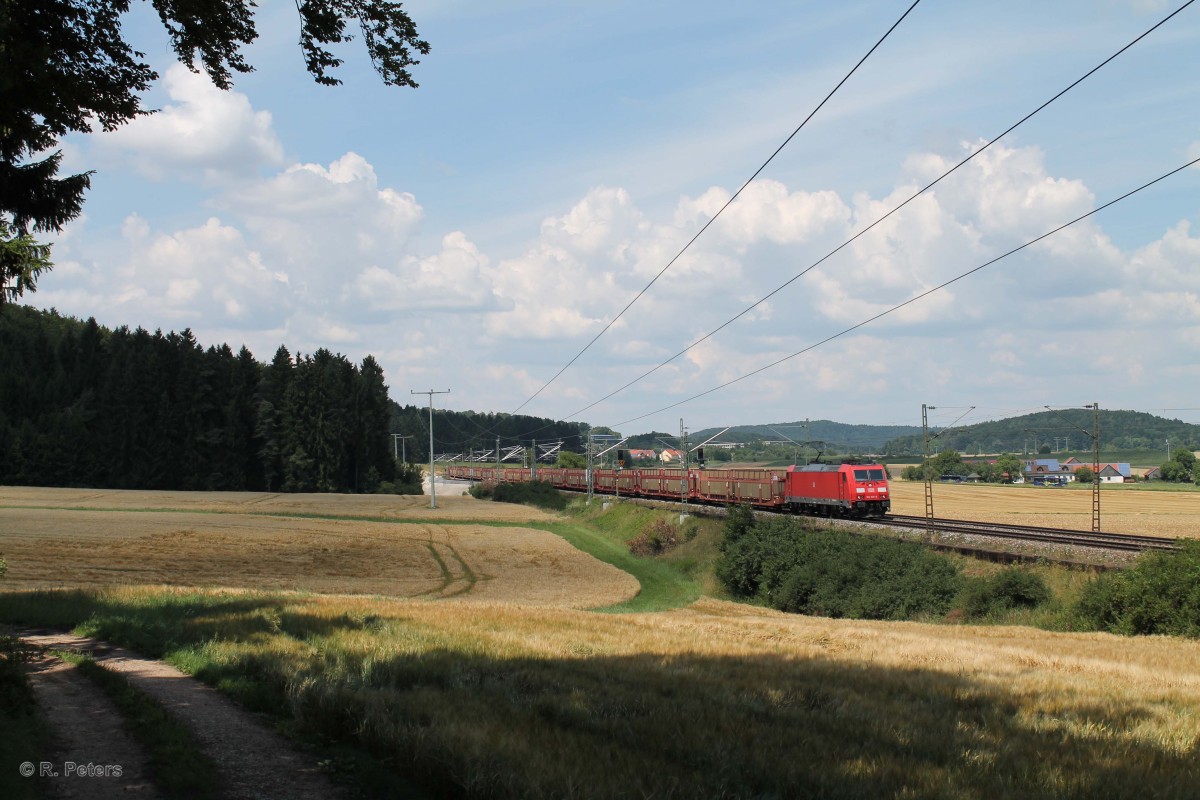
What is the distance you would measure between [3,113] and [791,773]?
31.3ft

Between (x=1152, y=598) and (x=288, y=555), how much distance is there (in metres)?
38.4

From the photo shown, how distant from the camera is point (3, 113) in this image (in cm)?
895

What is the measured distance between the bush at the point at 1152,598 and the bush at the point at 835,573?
256 inches

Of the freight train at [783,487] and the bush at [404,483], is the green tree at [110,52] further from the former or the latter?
the bush at [404,483]

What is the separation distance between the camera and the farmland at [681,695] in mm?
7008

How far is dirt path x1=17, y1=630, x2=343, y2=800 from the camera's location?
23.2 feet

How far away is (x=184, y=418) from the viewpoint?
109m

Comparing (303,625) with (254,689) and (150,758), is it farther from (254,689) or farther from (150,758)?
(150,758)

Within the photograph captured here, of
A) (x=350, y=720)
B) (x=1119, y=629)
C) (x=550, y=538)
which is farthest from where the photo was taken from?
(x=550, y=538)

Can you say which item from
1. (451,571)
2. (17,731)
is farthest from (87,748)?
(451,571)

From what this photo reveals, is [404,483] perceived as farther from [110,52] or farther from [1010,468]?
[110,52]

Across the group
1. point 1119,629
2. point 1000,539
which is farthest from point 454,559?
point 1119,629

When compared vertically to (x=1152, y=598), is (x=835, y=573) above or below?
below

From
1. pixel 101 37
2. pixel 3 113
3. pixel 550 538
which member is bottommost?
pixel 550 538
